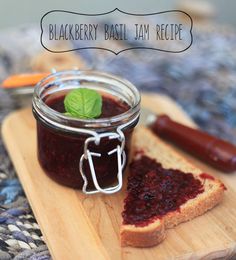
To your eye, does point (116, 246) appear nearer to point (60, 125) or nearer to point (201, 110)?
point (60, 125)

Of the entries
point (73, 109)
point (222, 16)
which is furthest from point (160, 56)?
point (222, 16)

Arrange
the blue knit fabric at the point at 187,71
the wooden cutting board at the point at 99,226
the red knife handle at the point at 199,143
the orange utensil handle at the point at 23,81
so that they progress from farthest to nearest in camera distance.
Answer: the blue knit fabric at the point at 187,71
the orange utensil handle at the point at 23,81
the red knife handle at the point at 199,143
the wooden cutting board at the point at 99,226

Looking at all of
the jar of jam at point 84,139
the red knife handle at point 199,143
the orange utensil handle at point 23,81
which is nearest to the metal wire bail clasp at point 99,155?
the jar of jam at point 84,139

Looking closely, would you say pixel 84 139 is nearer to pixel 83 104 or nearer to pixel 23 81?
pixel 83 104

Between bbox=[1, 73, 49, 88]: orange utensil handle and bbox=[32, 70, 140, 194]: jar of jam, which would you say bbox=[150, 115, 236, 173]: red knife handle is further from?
bbox=[1, 73, 49, 88]: orange utensil handle

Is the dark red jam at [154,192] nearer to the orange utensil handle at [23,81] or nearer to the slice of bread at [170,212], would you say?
the slice of bread at [170,212]
